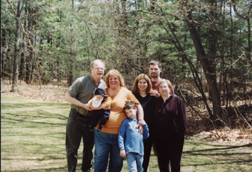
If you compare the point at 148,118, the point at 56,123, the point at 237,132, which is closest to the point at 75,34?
the point at 56,123

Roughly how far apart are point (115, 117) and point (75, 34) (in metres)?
12.0

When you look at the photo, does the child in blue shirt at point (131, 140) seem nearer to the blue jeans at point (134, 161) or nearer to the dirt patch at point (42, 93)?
the blue jeans at point (134, 161)

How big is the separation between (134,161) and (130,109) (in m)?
0.66

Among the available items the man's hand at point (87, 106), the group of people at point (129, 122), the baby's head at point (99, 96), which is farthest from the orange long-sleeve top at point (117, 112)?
the man's hand at point (87, 106)

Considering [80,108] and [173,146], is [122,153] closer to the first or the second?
[173,146]

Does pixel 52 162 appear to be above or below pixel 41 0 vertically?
below

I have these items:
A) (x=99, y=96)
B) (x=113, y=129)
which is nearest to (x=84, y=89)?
(x=99, y=96)

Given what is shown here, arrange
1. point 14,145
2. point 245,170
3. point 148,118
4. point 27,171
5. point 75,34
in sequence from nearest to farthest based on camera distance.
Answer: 1. point 148,118
2. point 27,171
3. point 245,170
4. point 14,145
5. point 75,34

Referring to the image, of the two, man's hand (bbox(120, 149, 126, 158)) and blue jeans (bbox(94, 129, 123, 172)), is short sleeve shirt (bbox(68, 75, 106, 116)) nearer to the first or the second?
blue jeans (bbox(94, 129, 123, 172))

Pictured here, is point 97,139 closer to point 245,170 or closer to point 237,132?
point 245,170

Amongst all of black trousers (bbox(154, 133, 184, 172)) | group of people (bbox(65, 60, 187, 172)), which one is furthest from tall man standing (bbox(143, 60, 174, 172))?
black trousers (bbox(154, 133, 184, 172))

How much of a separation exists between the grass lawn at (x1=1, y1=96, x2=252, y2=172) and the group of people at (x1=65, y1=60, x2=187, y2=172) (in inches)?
44.7

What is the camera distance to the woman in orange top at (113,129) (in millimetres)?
2834

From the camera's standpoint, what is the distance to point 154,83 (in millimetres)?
3402
